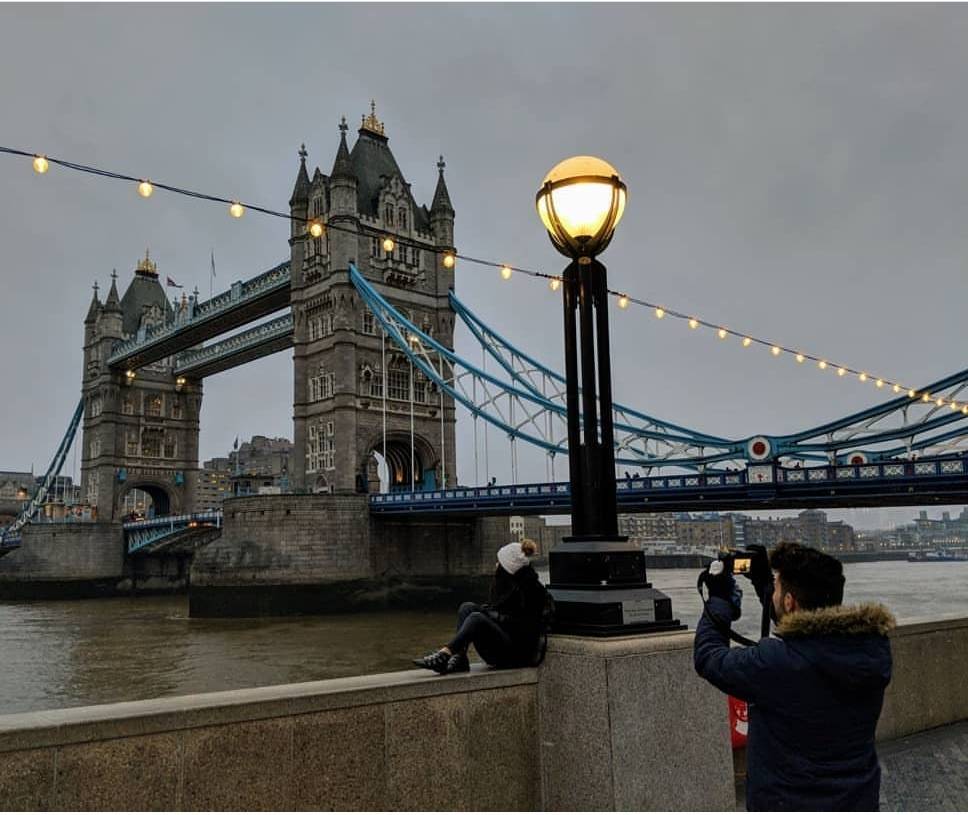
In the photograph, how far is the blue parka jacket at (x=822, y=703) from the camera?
2307 millimetres

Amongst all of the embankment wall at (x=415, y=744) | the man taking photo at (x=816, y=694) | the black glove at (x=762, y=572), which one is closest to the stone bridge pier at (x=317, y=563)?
the embankment wall at (x=415, y=744)

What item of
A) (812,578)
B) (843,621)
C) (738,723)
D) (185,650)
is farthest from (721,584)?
(185,650)

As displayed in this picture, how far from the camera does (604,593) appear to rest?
4133mm

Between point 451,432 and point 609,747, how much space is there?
38520mm

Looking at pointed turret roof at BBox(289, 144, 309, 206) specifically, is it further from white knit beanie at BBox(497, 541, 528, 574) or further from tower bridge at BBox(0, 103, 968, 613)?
white knit beanie at BBox(497, 541, 528, 574)

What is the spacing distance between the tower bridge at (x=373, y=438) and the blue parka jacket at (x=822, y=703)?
2011cm

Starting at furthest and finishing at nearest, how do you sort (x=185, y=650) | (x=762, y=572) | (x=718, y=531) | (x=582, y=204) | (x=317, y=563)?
1. (x=718, y=531)
2. (x=317, y=563)
3. (x=185, y=650)
4. (x=582, y=204)
5. (x=762, y=572)

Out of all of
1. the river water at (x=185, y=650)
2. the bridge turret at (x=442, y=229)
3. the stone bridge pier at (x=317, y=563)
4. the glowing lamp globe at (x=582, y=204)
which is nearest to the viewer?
the glowing lamp globe at (x=582, y=204)

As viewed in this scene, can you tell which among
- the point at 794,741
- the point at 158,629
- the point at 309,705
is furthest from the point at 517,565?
the point at 158,629

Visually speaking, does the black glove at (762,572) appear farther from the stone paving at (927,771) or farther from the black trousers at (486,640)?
the stone paving at (927,771)

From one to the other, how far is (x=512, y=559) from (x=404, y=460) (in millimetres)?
40082

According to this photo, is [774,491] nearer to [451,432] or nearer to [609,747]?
[451,432]

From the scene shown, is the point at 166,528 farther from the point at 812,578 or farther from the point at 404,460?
the point at 812,578

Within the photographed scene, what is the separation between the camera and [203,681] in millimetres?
17719
